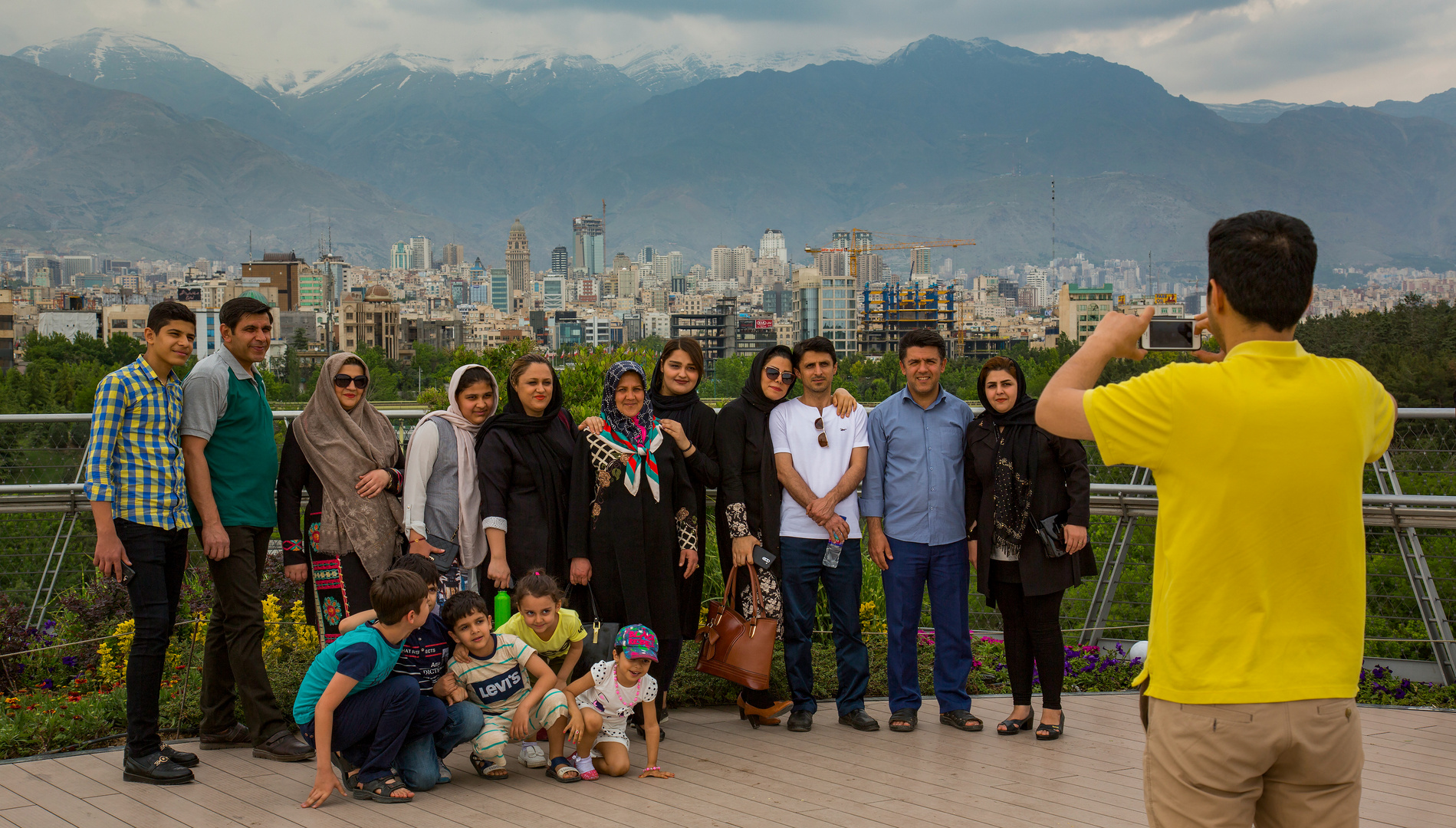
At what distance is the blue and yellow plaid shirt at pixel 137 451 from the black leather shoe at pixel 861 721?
107 inches

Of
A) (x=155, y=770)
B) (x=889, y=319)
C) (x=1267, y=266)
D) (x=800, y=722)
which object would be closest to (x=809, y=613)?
(x=800, y=722)

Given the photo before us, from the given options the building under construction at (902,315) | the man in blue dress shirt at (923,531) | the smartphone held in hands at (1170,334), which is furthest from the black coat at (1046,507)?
the building under construction at (902,315)

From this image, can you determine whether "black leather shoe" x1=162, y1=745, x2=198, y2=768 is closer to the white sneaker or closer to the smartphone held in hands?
the white sneaker

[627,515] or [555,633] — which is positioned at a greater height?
[627,515]

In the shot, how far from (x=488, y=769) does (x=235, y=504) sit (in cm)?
137

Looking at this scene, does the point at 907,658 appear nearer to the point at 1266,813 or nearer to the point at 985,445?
the point at 985,445

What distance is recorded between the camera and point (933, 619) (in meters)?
4.51

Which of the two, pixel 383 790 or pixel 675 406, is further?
pixel 675 406

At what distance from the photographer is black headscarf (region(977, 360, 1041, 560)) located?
14.2ft

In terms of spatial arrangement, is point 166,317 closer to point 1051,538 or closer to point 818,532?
point 818,532

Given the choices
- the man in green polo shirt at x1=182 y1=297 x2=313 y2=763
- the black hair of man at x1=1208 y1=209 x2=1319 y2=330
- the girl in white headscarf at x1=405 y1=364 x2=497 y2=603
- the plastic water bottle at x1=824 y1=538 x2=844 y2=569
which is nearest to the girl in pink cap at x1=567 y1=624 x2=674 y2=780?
the girl in white headscarf at x1=405 y1=364 x2=497 y2=603

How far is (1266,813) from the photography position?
6.21 ft

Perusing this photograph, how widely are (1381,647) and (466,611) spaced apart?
6.72 meters

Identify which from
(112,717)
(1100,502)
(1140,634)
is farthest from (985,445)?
(112,717)
